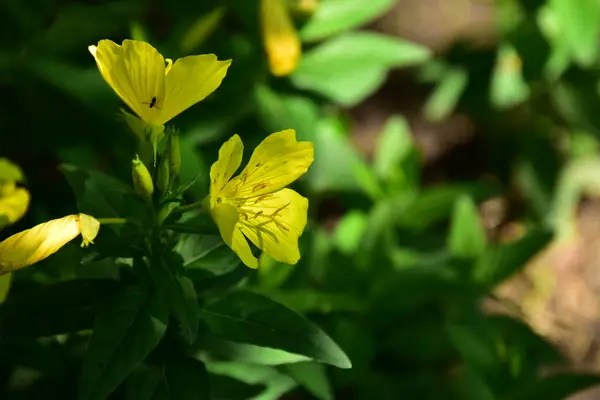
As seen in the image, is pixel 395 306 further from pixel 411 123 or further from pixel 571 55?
pixel 411 123

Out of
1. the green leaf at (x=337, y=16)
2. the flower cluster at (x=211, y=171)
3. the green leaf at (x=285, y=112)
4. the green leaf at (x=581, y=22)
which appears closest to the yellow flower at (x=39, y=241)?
the flower cluster at (x=211, y=171)

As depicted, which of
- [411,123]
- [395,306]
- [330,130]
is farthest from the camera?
[411,123]

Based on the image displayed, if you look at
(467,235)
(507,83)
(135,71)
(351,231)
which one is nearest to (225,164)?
(135,71)

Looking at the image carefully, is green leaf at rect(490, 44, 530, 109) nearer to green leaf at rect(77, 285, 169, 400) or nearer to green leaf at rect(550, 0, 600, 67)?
green leaf at rect(550, 0, 600, 67)

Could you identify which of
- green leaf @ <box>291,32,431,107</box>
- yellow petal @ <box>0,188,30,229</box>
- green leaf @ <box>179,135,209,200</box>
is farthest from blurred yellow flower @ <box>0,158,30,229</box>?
green leaf @ <box>291,32,431,107</box>

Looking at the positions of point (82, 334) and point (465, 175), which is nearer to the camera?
point (82, 334)

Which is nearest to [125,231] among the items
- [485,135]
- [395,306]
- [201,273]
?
[201,273]
